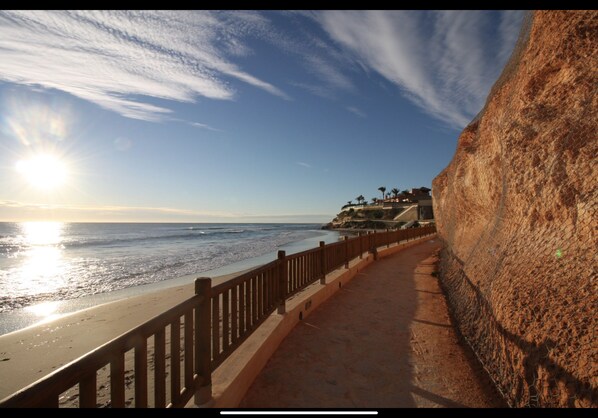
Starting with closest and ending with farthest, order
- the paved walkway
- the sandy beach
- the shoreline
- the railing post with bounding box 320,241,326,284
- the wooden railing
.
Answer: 1. the wooden railing
2. the paved walkway
3. the sandy beach
4. the railing post with bounding box 320,241,326,284
5. the shoreline

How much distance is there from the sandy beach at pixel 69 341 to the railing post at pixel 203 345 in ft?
5.59

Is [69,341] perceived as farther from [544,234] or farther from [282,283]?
[544,234]

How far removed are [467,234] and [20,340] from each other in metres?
11.2

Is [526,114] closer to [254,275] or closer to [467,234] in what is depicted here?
[467,234]

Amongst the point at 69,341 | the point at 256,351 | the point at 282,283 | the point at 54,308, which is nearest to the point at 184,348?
the point at 256,351

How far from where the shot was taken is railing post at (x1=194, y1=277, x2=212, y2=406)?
2.89 m

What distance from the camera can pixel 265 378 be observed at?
3.69 m

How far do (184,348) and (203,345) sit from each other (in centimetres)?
19

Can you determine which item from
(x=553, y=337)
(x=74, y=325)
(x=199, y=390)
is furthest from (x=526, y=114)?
(x=74, y=325)

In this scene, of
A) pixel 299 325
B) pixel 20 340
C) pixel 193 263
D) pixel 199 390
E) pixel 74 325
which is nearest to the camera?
pixel 199 390

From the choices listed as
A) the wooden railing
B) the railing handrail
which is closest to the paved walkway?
the wooden railing

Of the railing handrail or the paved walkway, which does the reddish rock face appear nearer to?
the paved walkway

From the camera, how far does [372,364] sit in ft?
13.6

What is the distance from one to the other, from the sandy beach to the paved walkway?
196 cm
